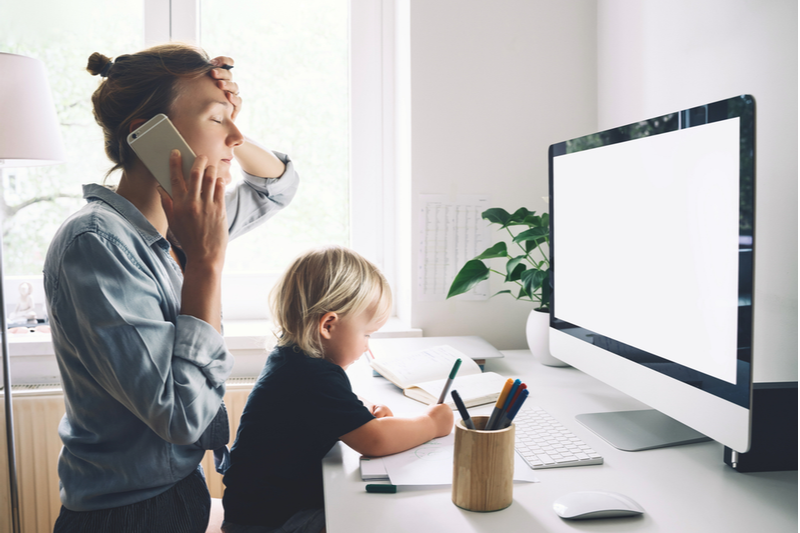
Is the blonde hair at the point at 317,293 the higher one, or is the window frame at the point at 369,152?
the window frame at the point at 369,152

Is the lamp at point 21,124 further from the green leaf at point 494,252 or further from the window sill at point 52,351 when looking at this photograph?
the green leaf at point 494,252

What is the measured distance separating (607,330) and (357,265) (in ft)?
1.41

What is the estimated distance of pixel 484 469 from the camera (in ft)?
2.10

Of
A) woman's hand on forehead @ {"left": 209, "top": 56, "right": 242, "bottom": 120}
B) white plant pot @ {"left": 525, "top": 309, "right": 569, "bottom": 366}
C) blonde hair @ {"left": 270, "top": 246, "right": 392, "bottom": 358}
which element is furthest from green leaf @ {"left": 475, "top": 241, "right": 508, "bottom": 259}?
woman's hand on forehead @ {"left": 209, "top": 56, "right": 242, "bottom": 120}

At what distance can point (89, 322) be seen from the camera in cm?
70

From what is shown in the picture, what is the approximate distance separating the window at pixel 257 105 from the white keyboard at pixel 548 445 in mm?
1039

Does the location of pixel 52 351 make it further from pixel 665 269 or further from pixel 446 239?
pixel 665 269


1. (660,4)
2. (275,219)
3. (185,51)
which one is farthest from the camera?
(275,219)

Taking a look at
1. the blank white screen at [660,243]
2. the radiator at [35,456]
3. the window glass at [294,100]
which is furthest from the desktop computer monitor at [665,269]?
the radiator at [35,456]

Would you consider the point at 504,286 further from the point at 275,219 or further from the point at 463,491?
the point at 463,491

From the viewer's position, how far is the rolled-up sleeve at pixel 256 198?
4.02 ft

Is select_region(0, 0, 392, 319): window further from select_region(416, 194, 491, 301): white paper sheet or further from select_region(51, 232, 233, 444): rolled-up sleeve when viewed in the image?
select_region(51, 232, 233, 444): rolled-up sleeve

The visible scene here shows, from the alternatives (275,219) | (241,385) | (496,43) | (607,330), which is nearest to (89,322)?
(607,330)

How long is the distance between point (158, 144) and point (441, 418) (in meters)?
0.59
